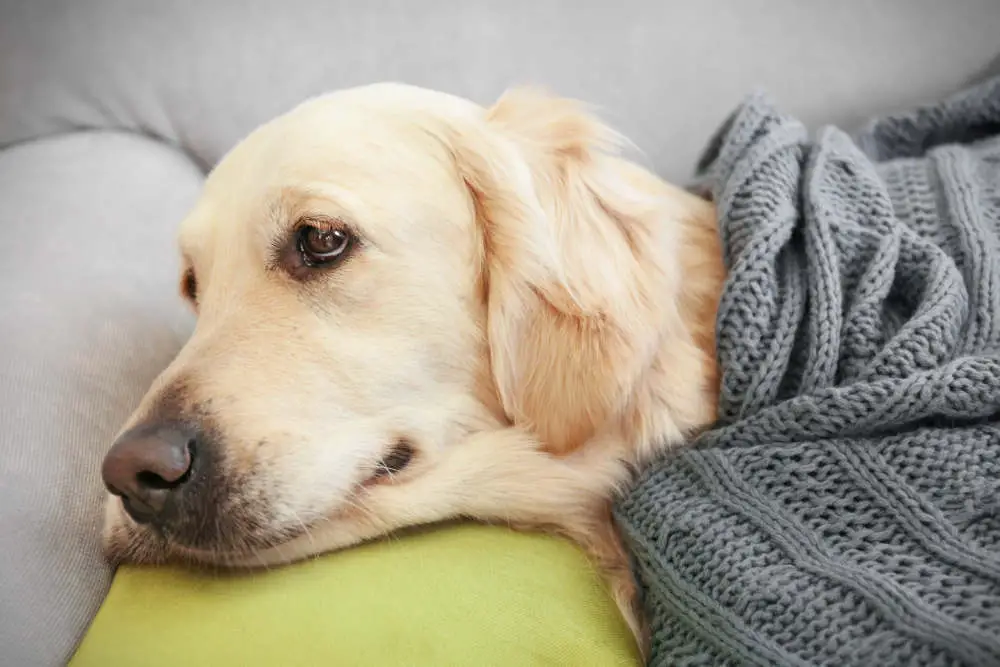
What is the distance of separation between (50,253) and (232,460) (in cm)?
58

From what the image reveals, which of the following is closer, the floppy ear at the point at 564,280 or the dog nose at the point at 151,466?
the dog nose at the point at 151,466

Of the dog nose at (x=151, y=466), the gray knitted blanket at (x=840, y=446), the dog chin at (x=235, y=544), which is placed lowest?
the dog chin at (x=235, y=544)

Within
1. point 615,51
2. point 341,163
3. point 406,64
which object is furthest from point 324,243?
point 615,51

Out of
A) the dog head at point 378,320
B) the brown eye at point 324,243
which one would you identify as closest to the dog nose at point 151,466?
the dog head at point 378,320

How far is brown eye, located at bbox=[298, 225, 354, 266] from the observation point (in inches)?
32.8

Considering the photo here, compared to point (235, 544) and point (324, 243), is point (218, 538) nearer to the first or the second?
point (235, 544)

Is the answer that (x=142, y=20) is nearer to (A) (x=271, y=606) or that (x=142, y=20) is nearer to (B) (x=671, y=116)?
(B) (x=671, y=116)

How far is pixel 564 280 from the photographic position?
857 mm

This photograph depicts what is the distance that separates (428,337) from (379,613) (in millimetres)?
291

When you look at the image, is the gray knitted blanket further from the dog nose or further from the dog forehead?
the dog nose

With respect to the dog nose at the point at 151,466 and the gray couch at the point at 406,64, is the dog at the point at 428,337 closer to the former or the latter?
the dog nose at the point at 151,466

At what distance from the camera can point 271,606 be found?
0.71 metres

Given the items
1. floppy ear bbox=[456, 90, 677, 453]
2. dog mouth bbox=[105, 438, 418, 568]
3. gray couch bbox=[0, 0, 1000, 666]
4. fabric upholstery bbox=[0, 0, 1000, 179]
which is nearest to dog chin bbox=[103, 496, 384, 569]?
dog mouth bbox=[105, 438, 418, 568]

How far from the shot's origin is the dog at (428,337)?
31.1 inches
